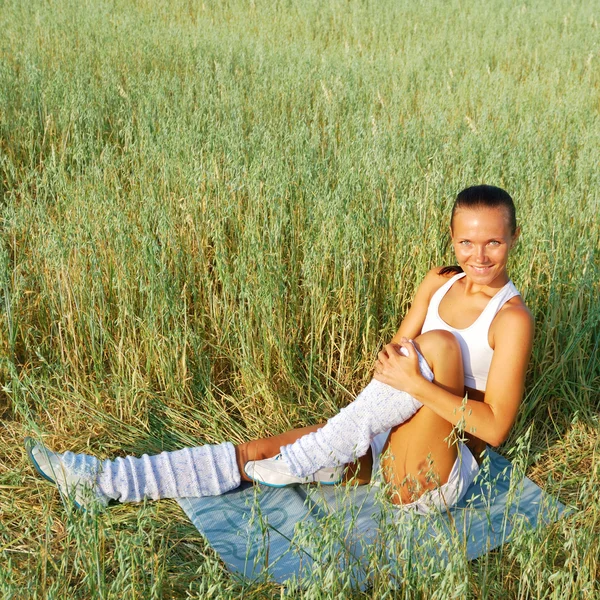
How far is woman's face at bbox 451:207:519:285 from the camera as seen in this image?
6.22ft

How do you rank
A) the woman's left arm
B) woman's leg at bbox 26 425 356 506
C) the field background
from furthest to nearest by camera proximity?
woman's leg at bbox 26 425 356 506
the woman's left arm
the field background

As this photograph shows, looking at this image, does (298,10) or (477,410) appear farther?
(298,10)

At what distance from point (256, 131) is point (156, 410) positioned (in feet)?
6.06

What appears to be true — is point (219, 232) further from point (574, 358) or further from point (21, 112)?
point (21, 112)

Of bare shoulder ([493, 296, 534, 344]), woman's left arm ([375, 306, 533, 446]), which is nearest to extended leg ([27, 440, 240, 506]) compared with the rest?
woman's left arm ([375, 306, 533, 446])

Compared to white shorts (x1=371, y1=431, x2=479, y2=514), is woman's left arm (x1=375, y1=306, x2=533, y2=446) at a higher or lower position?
higher

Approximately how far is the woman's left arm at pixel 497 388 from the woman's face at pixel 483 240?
159 millimetres

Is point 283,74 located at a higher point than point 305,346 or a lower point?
higher

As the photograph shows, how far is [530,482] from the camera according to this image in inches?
84.1

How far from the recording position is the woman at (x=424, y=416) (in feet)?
5.90

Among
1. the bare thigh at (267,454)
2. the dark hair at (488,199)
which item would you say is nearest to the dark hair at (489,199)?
the dark hair at (488,199)

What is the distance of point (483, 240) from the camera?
6.23ft

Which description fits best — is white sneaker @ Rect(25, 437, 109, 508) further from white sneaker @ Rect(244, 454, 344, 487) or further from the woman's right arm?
the woman's right arm

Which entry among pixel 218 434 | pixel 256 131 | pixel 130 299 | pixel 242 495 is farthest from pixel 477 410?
pixel 256 131
